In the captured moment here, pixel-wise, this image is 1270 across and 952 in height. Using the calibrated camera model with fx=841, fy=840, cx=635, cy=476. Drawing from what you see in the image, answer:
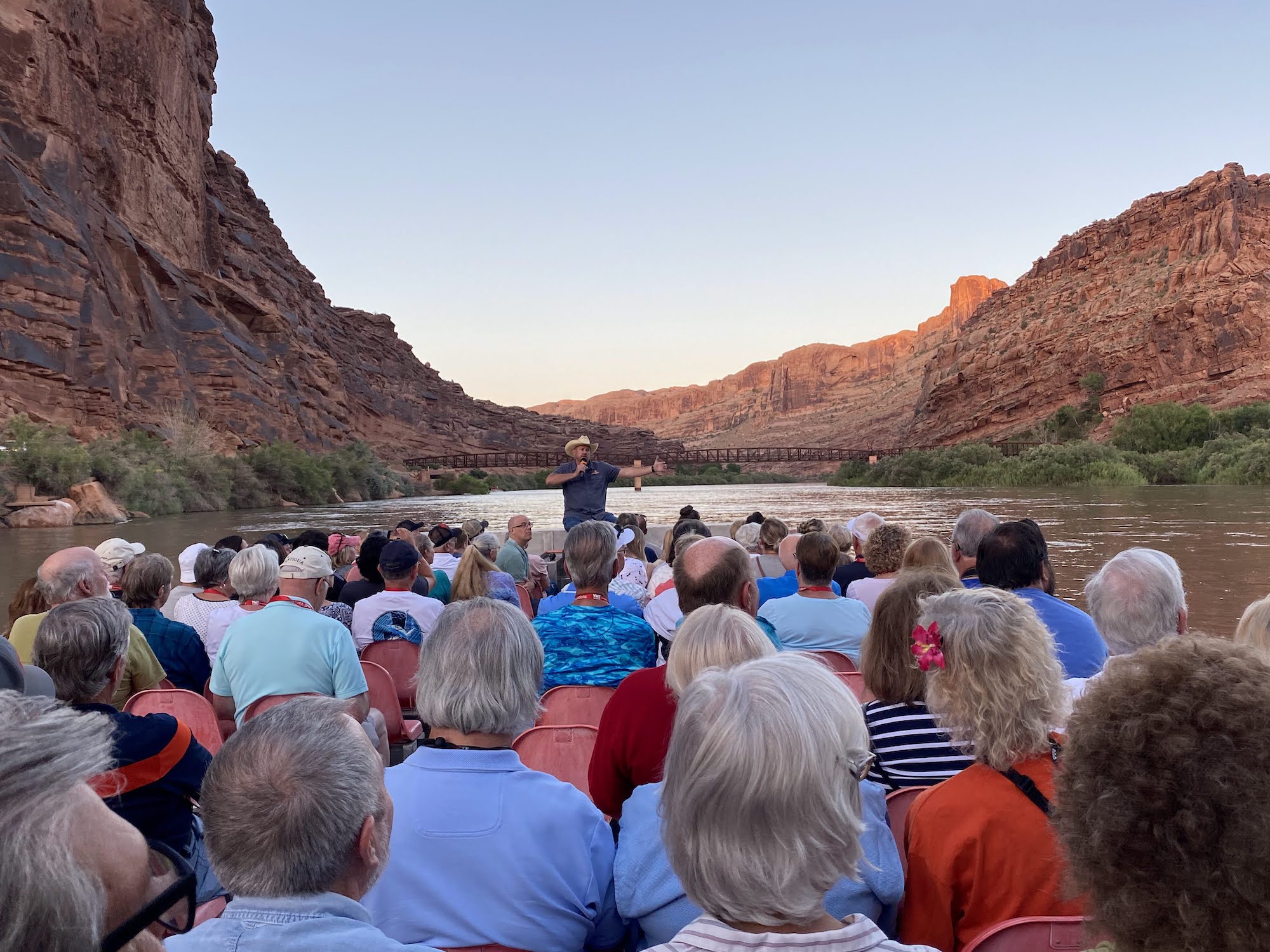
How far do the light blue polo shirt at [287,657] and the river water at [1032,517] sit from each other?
6.80 m

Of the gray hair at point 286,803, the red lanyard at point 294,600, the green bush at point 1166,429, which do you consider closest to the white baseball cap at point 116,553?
the red lanyard at point 294,600

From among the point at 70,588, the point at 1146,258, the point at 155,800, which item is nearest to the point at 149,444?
the point at 70,588

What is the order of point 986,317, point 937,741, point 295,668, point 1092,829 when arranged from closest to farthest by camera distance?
point 1092,829 → point 937,741 → point 295,668 → point 986,317

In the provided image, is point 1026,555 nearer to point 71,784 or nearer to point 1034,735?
point 1034,735

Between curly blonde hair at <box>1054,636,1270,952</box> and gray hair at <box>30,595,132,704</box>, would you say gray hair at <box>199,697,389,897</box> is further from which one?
gray hair at <box>30,595,132,704</box>

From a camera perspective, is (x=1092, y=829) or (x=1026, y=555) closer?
(x=1092, y=829)

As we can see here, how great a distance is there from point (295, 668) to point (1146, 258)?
83963 mm

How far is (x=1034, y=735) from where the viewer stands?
6.18 feet

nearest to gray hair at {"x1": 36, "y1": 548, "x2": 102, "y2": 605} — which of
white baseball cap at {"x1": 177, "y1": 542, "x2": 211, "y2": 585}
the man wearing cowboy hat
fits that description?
white baseball cap at {"x1": 177, "y1": 542, "x2": 211, "y2": 585}

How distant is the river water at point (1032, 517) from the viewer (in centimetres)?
1037

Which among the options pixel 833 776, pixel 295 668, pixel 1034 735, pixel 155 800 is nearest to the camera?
pixel 833 776

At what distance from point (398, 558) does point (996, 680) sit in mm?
3401

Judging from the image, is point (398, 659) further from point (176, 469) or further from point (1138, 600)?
point (176, 469)

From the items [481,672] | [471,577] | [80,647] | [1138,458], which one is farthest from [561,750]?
[1138,458]
